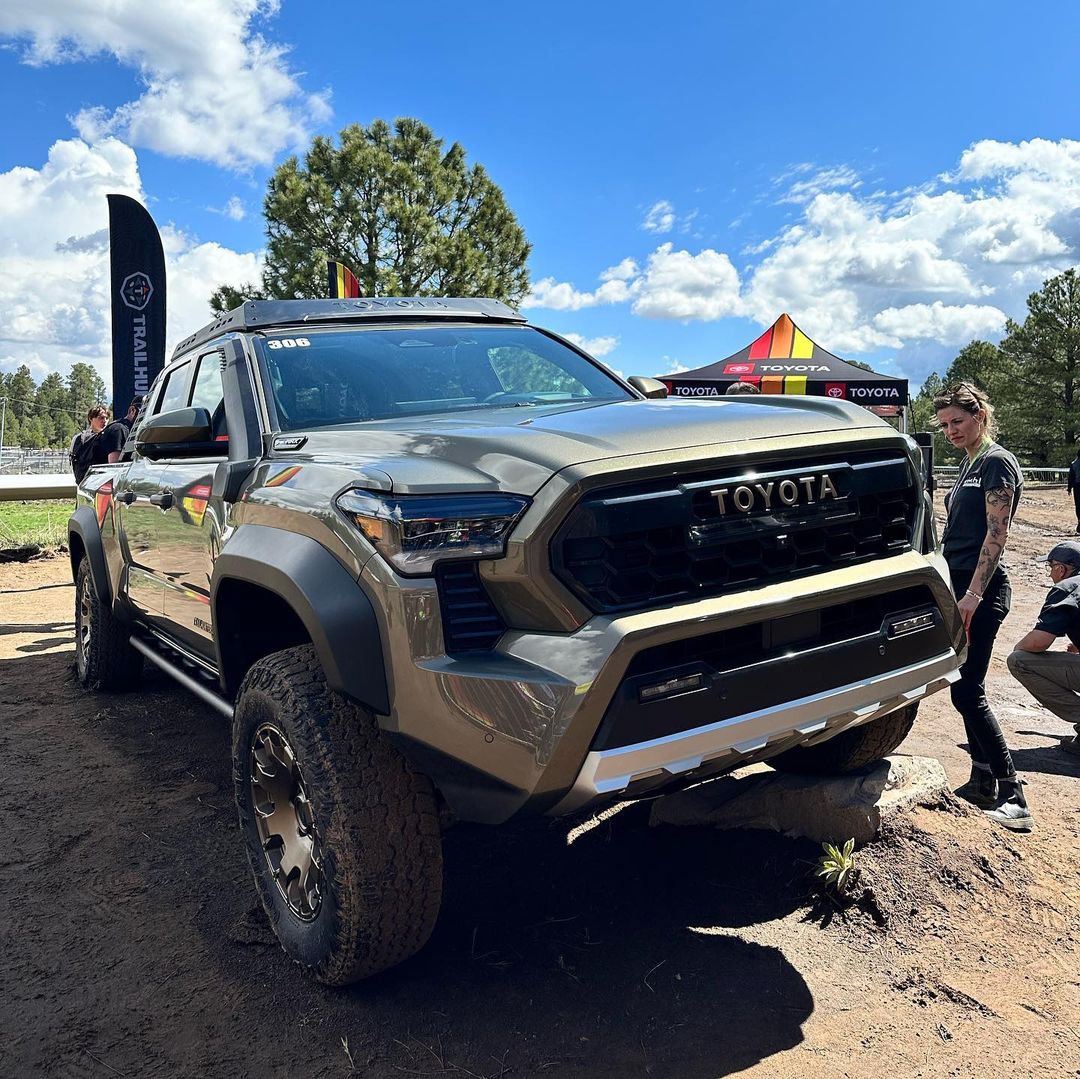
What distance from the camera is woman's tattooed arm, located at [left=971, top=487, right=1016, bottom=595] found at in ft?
13.6

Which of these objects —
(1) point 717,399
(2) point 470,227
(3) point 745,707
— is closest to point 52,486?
(1) point 717,399

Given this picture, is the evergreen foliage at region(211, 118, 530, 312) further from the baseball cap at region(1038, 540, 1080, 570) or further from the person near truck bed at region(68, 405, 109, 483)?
the baseball cap at region(1038, 540, 1080, 570)

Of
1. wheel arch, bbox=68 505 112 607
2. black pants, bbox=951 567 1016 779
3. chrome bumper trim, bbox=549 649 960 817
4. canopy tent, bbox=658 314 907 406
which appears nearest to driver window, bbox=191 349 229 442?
wheel arch, bbox=68 505 112 607

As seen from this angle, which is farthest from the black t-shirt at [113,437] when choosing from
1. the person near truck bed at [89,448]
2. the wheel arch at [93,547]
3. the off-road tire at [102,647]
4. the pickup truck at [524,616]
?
the pickup truck at [524,616]

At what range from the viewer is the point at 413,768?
265cm

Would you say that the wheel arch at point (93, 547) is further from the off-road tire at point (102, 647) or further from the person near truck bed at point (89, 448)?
the person near truck bed at point (89, 448)

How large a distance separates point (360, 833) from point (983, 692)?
115 inches

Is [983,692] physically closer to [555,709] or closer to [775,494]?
[775,494]

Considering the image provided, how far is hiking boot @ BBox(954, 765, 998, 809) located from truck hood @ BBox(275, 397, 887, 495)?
197 cm

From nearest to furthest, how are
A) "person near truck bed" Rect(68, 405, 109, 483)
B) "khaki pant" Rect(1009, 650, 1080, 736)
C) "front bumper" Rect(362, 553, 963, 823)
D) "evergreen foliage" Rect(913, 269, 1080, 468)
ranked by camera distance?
"front bumper" Rect(362, 553, 963, 823) → "khaki pant" Rect(1009, 650, 1080, 736) → "person near truck bed" Rect(68, 405, 109, 483) → "evergreen foliage" Rect(913, 269, 1080, 468)

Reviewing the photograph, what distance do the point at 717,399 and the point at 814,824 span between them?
1654 millimetres

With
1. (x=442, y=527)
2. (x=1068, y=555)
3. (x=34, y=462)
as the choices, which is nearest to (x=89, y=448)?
(x=442, y=527)

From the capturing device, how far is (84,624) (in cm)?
629

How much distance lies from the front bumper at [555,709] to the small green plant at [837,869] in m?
0.98
